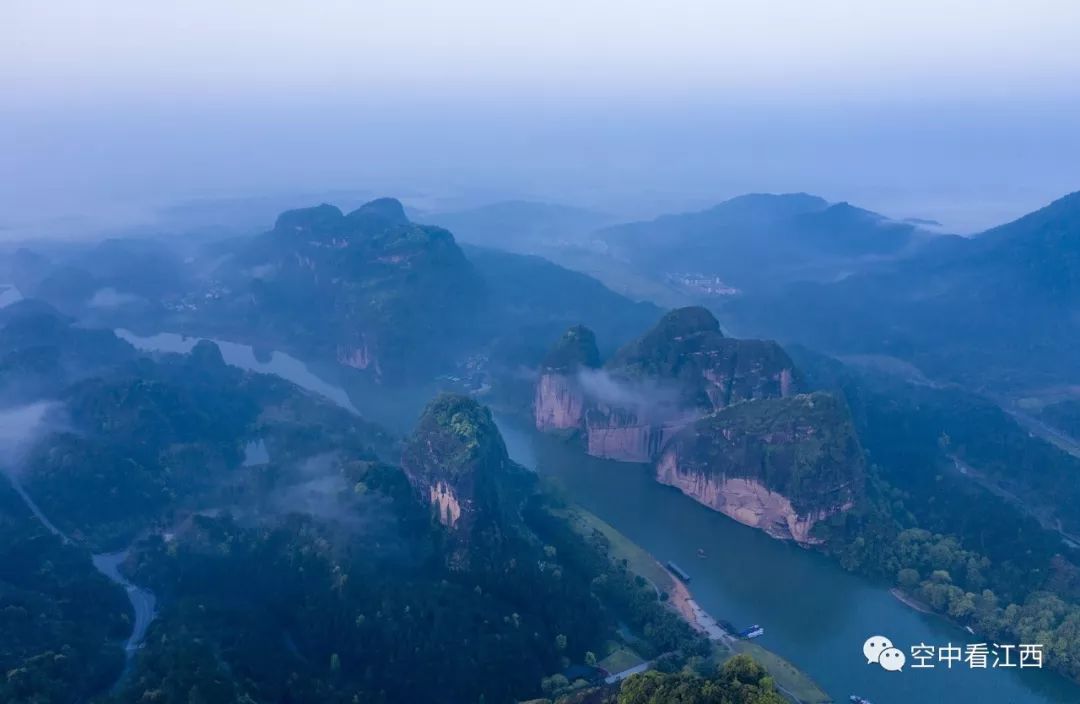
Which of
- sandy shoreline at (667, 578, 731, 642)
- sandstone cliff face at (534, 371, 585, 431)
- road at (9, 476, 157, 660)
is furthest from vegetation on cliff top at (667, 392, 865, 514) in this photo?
road at (9, 476, 157, 660)

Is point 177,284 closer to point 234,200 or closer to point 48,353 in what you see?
point 48,353

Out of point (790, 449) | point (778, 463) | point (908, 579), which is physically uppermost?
point (790, 449)

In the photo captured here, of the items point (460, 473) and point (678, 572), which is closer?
point (460, 473)

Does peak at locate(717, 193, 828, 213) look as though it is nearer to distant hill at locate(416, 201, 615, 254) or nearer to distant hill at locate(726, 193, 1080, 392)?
distant hill at locate(416, 201, 615, 254)

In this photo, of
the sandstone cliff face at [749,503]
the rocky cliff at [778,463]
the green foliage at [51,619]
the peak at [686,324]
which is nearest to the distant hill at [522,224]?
the peak at [686,324]

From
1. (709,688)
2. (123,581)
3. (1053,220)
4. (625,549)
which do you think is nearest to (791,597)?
(625,549)

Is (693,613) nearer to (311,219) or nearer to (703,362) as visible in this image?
(703,362)

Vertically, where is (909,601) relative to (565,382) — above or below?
below
